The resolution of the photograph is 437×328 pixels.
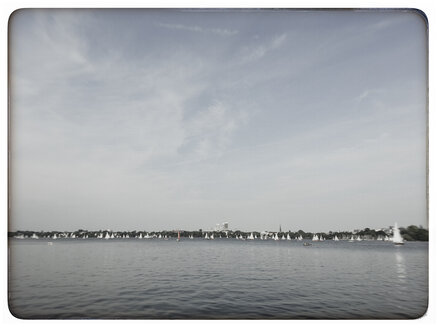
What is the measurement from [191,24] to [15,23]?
4.16 m

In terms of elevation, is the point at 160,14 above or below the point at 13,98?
above

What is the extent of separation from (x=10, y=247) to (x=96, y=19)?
5.69 meters

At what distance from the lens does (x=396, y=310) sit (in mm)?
7965

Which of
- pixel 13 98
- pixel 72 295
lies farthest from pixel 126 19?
pixel 72 295

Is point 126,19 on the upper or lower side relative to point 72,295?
upper

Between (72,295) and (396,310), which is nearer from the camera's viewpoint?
(396,310)
